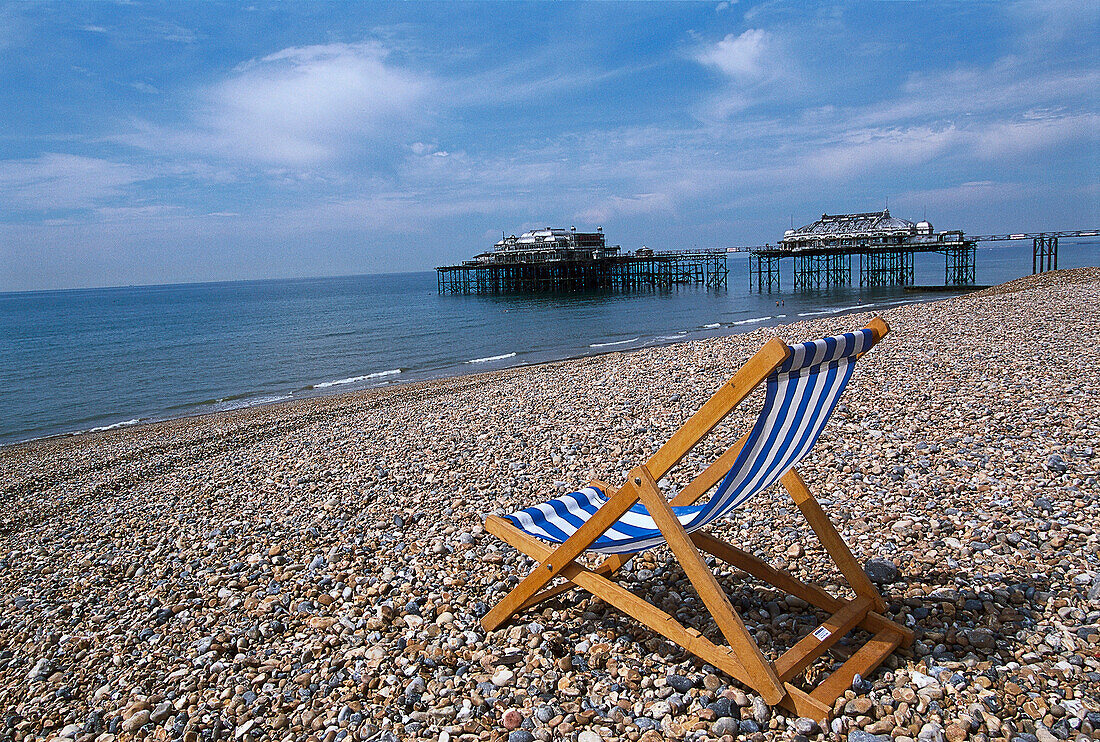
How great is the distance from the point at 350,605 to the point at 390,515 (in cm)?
129

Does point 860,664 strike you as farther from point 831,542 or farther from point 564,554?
point 564,554

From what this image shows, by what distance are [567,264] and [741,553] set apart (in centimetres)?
5177

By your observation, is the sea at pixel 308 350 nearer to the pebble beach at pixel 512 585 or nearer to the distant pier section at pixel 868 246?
the distant pier section at pixel 868 246

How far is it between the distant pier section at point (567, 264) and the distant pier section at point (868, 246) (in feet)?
21.5

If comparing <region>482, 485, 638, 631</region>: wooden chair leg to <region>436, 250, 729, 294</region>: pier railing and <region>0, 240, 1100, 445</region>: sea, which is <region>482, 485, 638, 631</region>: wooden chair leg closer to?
<region>0, 240, 1100, 445</region>: sea

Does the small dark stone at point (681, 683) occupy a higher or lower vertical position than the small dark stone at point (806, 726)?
lower

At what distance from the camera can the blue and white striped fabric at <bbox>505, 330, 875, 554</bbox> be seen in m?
2.16

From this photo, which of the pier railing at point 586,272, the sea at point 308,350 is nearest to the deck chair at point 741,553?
the sea at point 308,350

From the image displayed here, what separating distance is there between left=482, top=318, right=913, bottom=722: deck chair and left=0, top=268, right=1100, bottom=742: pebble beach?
0.09 metres

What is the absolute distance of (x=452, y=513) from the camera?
4.41m

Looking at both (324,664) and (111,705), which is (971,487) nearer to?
(324,664)

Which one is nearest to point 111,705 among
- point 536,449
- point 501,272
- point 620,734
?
point 620,734

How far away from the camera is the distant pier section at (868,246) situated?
43.7m

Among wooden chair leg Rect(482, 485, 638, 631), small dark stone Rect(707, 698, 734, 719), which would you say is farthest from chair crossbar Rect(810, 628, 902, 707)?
wooden chair leg Rect(482, 485, 638, 631)
